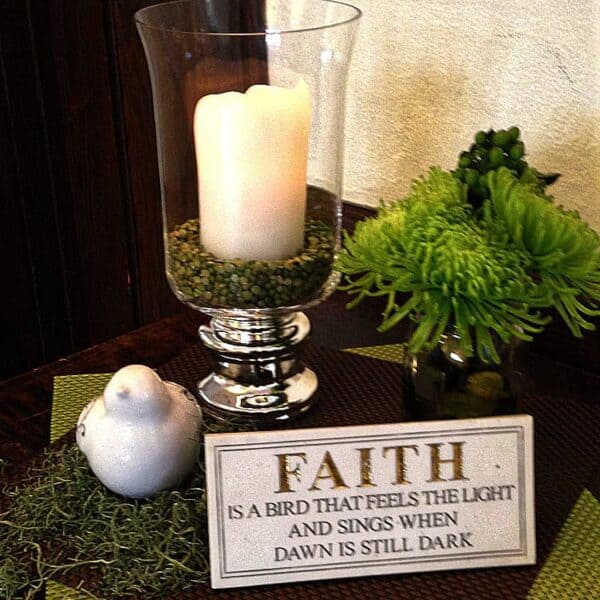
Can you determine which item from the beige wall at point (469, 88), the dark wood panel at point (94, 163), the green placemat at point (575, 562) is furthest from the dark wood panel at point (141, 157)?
the green placemat at point (575, 562)

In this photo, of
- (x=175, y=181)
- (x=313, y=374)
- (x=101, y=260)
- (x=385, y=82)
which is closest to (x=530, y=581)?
(x=313, y=374)

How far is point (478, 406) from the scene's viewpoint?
20.8 inches

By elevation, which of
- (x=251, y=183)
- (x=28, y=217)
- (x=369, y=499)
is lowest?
(x=28, y=217)

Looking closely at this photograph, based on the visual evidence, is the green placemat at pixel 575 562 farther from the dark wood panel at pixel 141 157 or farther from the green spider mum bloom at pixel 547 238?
the dark wood panel at pixel 141 157

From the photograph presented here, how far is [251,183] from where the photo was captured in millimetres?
579

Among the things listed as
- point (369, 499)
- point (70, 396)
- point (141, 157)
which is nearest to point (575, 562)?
point (369, 499)

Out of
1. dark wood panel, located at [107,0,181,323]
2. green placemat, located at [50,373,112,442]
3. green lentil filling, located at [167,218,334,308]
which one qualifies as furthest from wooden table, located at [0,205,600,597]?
dark wood panel, located at [107,0,181,323]

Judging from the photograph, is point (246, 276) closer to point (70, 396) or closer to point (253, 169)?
point (253, 169)

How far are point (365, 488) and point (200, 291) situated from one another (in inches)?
7.8

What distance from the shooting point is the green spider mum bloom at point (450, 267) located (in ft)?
1.49

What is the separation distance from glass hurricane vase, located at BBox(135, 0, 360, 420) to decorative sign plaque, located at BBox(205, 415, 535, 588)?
→ 16cm

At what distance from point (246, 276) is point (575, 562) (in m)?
0.26

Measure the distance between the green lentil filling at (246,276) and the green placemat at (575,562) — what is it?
22 cm

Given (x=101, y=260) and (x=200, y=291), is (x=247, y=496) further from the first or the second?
(x=101, y=260)
